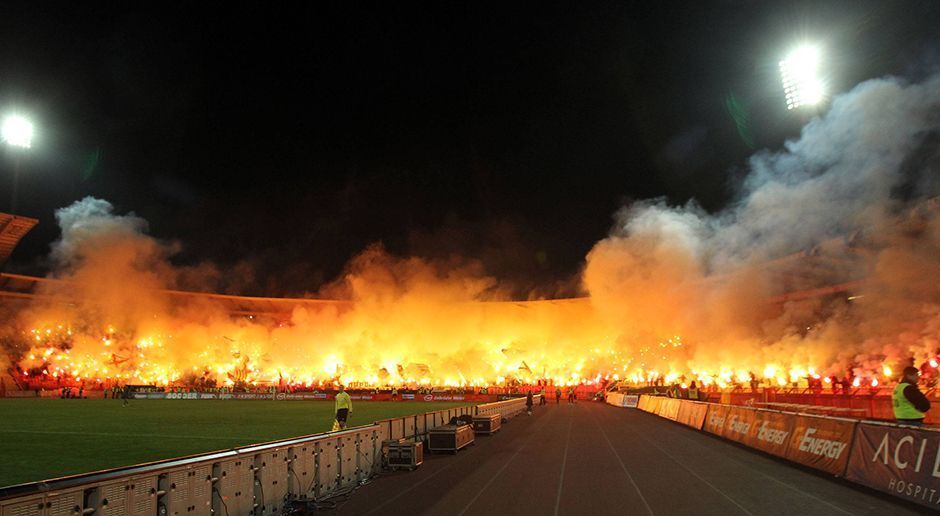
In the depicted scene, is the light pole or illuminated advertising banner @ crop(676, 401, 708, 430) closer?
illuminated advertising banner @ crop(676, 401, 708, 430)

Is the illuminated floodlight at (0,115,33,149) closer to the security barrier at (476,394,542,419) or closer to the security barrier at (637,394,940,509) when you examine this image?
the security barrier at (476,394,542,419)

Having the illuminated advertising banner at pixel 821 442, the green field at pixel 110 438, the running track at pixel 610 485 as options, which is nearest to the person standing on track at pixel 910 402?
the illuminated advertising banner at pixel 821 442

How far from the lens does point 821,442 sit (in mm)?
12586

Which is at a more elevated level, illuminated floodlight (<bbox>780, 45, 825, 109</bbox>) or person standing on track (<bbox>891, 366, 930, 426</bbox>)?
illuminated floodlight (<bbox>780, 45, 825, 109</bbox>)

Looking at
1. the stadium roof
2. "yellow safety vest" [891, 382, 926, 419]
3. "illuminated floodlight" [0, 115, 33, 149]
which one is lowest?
"yellow safety vest" [891, 382, 926, 419]

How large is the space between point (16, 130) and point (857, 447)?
52.0m

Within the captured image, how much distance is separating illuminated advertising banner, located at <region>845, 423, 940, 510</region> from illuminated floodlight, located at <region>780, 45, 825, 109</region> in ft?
80.2

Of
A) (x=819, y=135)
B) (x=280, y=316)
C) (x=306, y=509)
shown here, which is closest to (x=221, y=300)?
(x=280, y=316)

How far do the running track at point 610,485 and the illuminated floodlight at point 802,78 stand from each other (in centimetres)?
2105

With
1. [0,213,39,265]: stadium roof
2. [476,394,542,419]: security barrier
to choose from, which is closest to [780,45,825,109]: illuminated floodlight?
[476,394,542,419]: security barrier

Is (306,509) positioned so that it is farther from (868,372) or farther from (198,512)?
(868,372)

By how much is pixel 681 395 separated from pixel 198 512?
38.1 meters

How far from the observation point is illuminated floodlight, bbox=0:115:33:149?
43500 mm

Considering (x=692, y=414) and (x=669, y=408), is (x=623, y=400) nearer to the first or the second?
(x=669, y=408)
